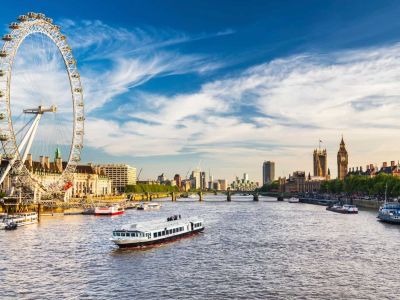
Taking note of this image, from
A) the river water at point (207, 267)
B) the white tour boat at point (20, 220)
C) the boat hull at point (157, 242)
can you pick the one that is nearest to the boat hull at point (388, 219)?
the river water at point (207, 267)

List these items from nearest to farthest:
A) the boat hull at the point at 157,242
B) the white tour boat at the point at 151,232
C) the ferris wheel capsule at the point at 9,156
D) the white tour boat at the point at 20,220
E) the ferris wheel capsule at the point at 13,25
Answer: the boat hull at the point at 157,242, the white tour boat at the point at 151,232, the white tour boat at the point at 20,220, the ferris wheel capsule at the point at 13,25, the ferris wheel capsule at the point at 9,156

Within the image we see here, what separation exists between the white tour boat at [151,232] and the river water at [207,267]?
1507mm

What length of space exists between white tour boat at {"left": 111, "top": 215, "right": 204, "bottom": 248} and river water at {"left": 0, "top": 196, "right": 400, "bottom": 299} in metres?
1.51

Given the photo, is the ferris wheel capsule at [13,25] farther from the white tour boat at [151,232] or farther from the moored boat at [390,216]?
the moored boat at [390,216]

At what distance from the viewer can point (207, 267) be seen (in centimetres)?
5269

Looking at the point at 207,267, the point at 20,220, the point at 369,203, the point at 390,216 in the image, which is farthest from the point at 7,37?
the point at 369,203

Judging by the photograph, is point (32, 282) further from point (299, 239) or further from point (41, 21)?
point (41, 21)

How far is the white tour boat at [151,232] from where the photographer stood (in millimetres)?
66562

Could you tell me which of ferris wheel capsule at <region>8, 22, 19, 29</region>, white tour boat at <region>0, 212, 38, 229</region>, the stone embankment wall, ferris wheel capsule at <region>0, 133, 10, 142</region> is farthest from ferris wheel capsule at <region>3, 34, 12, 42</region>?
the stone embankment wall

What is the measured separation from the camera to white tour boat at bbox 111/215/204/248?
6656 cm

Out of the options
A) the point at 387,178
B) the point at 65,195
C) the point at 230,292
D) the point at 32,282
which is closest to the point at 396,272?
the point at 230,292

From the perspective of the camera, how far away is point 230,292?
41.9m

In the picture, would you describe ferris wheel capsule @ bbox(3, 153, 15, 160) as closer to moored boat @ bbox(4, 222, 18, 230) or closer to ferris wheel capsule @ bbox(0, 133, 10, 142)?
ferris wheel capsule @ bbox(0, 133, 10, 142)

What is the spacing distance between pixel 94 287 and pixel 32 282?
5.67 meters
